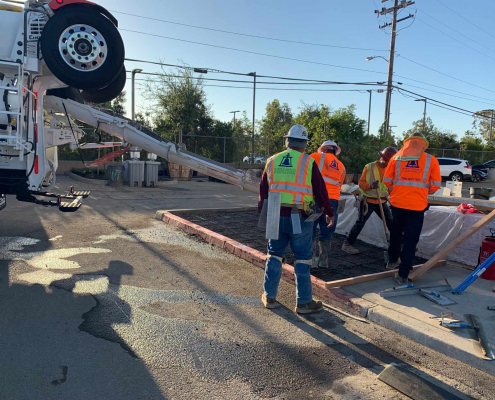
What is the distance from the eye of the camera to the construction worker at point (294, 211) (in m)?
4.31

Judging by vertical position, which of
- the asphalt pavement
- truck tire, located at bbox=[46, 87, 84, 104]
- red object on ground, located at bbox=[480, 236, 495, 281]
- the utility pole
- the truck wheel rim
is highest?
the utility pole

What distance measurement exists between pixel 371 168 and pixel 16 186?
5.42 metres

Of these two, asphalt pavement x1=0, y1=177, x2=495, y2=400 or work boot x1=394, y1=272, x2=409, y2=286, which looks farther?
work boot x1=394, y1=272, x2=409, y2=286

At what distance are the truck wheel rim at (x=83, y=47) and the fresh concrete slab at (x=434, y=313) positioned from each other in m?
4.78

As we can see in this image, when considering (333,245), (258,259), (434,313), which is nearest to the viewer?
(434,313)

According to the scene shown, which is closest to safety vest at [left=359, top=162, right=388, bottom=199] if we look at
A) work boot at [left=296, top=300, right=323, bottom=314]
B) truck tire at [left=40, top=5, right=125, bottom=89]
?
work boot at [left=296, top=300, right=323, bottom=314]

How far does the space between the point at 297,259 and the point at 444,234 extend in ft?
10.8

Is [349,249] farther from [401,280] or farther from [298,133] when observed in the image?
[298,133]

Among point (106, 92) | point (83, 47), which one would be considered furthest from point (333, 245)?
point (83, 47)

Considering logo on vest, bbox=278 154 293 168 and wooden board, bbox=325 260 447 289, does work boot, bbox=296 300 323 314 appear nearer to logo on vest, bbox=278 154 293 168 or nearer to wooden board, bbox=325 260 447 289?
wooden board, bbox=325 260 447 289

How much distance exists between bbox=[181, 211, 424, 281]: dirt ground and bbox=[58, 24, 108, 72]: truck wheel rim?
3771mm

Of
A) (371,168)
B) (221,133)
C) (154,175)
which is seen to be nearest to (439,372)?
(371,168)

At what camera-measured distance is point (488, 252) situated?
17.7 feet

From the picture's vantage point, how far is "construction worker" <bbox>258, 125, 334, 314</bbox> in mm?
4312
